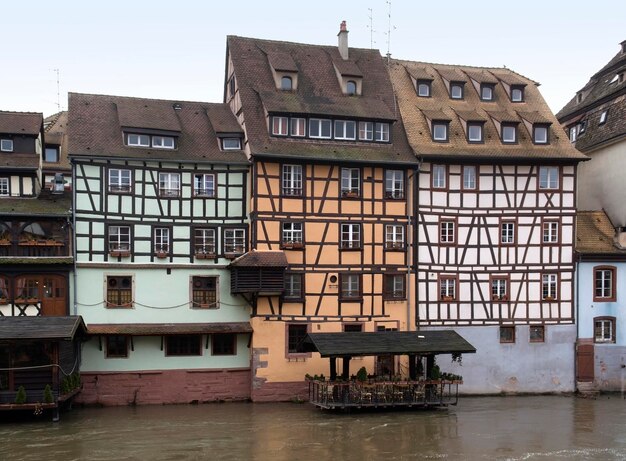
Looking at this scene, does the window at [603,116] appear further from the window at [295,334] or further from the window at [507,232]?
the window at [295,334]

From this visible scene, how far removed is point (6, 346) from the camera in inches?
1152

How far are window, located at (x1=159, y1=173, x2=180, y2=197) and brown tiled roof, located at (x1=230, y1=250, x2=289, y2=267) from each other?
12.5ft

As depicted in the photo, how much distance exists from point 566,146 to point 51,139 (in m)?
27.7

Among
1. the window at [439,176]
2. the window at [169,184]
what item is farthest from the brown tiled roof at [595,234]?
the window at [169,184]

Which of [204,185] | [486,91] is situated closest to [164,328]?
[204,185]

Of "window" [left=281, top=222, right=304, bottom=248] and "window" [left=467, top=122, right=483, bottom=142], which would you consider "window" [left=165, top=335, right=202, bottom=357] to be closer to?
"window" [left=281, top=222, right=304, bottom=248]

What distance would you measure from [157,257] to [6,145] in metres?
7.63

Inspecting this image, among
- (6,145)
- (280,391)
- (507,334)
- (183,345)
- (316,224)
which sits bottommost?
(280,391)

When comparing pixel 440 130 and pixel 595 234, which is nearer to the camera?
pixel 440 130

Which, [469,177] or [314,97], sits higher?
[314,97]

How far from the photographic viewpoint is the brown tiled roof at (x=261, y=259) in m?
32.2

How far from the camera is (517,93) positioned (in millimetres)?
39219

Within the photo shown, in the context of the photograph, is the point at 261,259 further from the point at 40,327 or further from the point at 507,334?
the point at 507,334

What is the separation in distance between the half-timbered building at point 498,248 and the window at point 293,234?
200 inches
